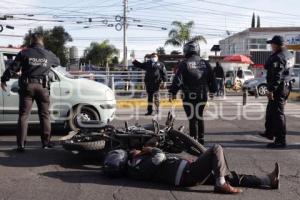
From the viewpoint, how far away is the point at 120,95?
21.5m

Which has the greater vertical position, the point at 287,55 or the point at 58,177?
the point at 287,55

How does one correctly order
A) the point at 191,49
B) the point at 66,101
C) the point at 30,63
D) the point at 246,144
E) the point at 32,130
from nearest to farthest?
the point at 30,63 < the point at 191,49 < the point at 246,144 < the point at 66,101 < the point at 32,130

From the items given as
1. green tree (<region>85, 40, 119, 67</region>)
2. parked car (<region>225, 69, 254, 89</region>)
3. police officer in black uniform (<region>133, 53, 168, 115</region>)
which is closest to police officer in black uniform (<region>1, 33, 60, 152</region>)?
police officer in black uniform (<region>133, 53, 168, 115</region>)

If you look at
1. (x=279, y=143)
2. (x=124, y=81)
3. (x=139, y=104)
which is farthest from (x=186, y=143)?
(x=124, y=81)

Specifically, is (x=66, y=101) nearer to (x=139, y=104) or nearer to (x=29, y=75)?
(x=29, y=75)

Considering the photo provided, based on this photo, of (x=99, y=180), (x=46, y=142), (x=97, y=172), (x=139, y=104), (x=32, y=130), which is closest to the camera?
(x=99, y=180)

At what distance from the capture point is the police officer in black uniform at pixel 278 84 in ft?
26.5

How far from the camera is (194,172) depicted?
549 centimetres

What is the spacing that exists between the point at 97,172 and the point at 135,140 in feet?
2.14

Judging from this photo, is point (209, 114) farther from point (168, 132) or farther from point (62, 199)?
point (62, 199)

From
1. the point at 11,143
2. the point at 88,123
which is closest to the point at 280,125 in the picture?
the point at 88,123

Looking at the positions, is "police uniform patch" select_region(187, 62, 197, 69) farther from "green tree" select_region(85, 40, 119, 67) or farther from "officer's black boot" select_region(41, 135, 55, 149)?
"green tree" select_region(85, 40, 119, 67)

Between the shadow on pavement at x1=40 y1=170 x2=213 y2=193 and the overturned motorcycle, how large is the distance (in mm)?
438

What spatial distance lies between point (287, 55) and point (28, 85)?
410 centimetres
